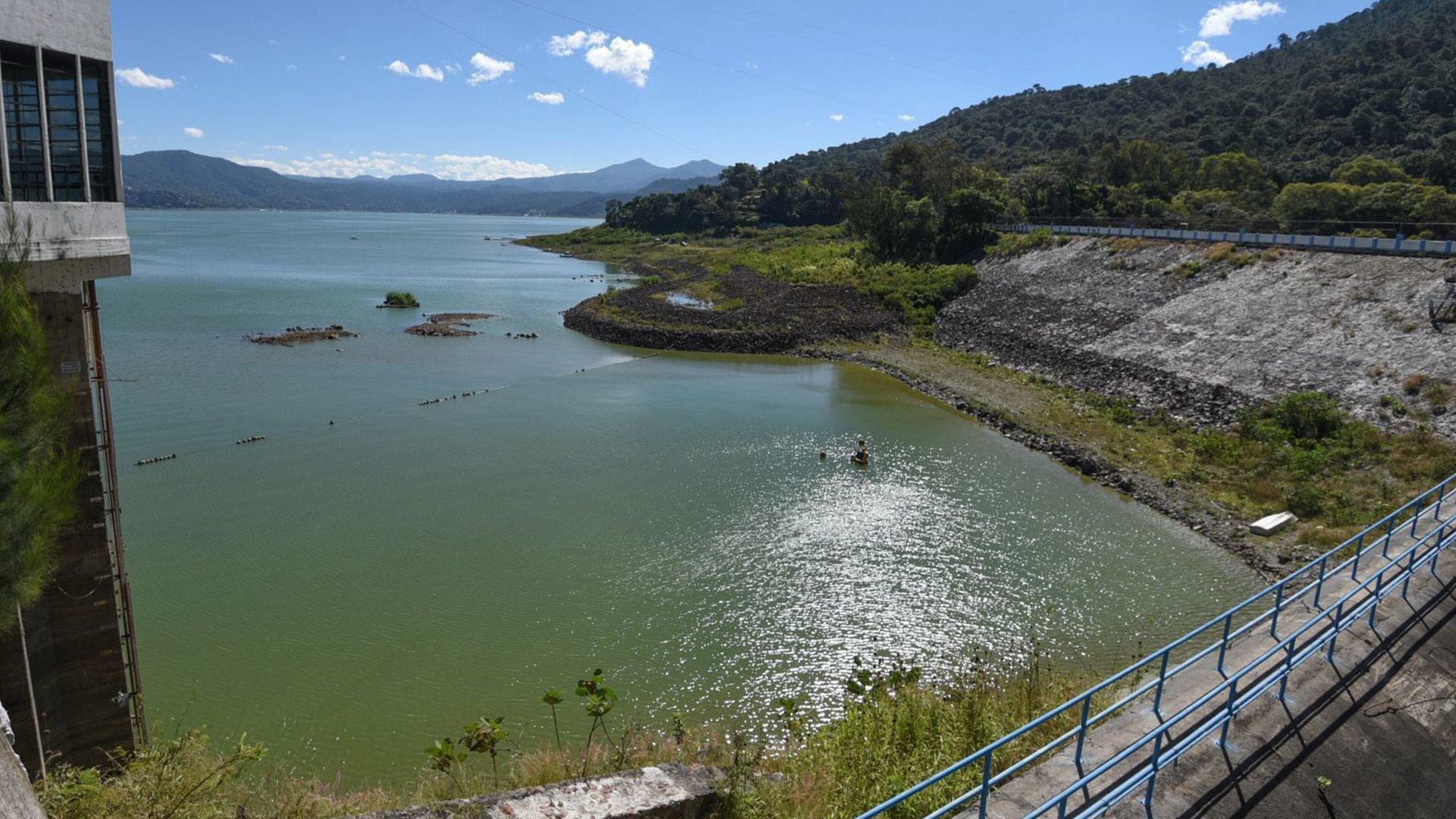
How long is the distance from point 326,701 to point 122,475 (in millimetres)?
12276

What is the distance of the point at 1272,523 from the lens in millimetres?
16625

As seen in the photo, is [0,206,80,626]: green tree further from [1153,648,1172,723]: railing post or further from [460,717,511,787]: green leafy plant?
[1153,648,1172,723]: railing post

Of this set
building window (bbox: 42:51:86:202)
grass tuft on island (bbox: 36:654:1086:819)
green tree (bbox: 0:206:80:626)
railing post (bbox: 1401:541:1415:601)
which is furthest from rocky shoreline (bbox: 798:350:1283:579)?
building window (bbox: 42:51:86:202)

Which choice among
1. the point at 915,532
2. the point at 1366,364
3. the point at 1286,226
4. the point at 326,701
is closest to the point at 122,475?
the point at 326,701

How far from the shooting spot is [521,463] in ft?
69.6

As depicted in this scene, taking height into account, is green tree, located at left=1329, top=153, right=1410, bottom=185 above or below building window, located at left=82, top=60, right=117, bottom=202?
above

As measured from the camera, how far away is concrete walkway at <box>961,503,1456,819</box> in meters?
6.57

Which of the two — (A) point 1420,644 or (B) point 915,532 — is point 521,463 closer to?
(B) point 915,532

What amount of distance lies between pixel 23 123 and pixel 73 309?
5.79 feet

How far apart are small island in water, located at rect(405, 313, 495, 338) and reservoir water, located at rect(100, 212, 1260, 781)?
1068 cm

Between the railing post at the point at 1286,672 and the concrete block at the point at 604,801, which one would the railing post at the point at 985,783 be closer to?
the concrete block at the point at 604,801

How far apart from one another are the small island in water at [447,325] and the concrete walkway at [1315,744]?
126ft

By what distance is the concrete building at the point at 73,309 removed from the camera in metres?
7.68

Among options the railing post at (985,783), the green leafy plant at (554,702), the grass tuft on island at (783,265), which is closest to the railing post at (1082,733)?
the railing post at (985,783)
